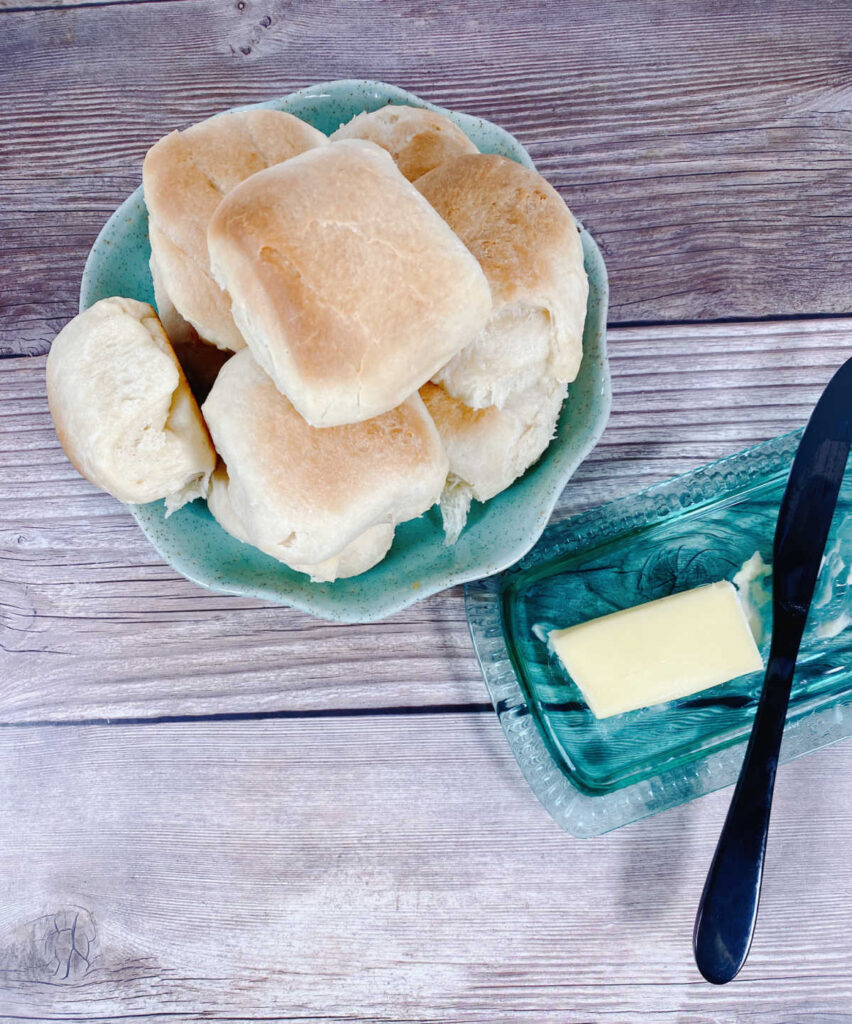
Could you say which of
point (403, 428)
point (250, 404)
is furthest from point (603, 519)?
point (250, 404)

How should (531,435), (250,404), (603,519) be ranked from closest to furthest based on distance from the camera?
(250,404) → (531,435) → (603,519)

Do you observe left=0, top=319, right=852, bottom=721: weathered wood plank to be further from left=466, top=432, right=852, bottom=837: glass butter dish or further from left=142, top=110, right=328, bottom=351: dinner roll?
left=142, top=110, right=328, bottom=351: dinner roll

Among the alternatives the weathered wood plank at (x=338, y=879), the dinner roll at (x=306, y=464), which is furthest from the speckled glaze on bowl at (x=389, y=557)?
the weathered wood plank at (x=338, y=879)

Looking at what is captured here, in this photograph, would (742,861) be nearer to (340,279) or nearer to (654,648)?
(654,648)

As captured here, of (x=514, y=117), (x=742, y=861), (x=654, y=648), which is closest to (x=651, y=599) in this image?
(x=654, y=648)

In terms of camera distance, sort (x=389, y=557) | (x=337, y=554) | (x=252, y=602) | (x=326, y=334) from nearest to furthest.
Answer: (x=326, y=334)
(x=337, y=554)
(x=389, y=557)
(x=252, y=602)

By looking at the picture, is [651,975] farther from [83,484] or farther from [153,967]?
[83,484]

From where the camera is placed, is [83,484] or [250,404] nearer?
[250,404]
